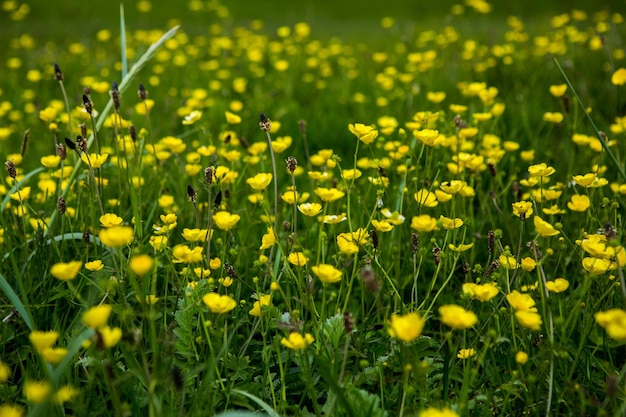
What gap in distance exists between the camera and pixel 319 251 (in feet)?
5.91

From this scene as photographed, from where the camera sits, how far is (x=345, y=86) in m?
4.48

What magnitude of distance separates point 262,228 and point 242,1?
39.9 feet

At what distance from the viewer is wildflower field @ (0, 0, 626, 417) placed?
1.37 metres

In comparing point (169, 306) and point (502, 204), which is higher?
point (502, 204)

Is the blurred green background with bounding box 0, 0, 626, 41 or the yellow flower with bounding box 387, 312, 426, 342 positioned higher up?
the yellow flower with bounding box 387, 312, 426, 342

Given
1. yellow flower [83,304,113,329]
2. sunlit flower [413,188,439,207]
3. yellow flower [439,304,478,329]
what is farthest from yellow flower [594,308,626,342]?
yellow flower [83,304,113,329]

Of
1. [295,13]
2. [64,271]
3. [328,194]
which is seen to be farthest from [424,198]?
[295,13]

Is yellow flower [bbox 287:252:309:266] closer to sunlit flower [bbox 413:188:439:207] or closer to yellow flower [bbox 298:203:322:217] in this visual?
yellow flower [bbox 298:203:322:217]

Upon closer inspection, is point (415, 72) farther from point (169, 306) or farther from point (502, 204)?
point (169, 306)

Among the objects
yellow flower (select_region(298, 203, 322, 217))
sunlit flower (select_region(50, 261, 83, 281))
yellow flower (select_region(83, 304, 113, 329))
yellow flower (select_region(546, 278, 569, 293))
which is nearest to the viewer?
yellow flower (select_region(83, 304, 113, 329))

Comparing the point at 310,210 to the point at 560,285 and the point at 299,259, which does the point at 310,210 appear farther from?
the point at 560,285

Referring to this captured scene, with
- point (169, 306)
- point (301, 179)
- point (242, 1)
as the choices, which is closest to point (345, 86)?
point (301, 179)

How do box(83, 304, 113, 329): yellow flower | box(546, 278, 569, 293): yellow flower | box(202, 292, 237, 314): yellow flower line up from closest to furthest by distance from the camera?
box(83, 304, 113, 329): yellow flower
box(202, 292, 237, 314): yellow flower
box(546, 278, 569, 293): yellow flower

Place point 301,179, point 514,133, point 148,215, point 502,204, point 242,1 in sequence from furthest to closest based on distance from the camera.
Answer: point 242,1 → point 514,133 → point 301,179 → point 502,204 → point 148,215
